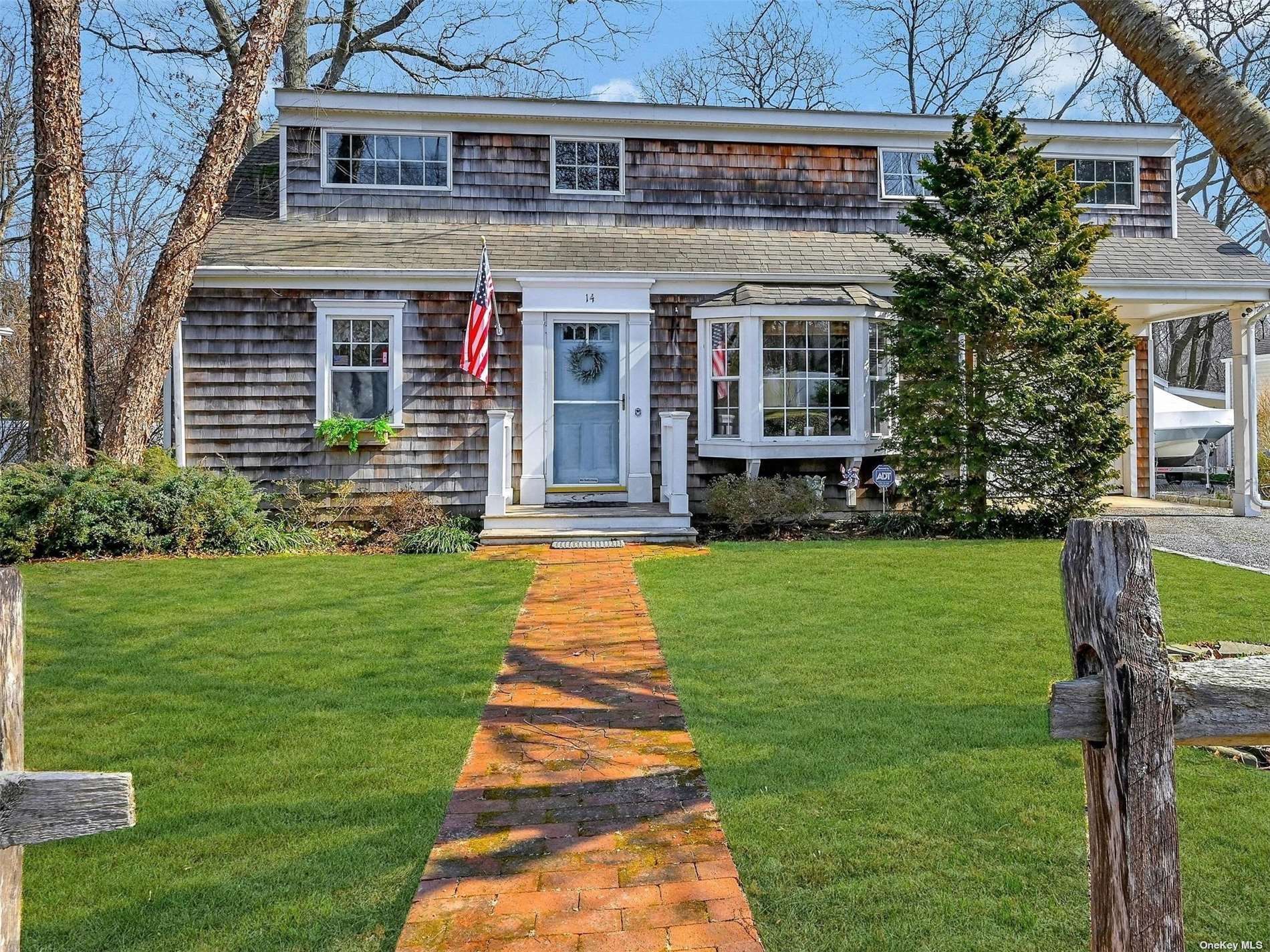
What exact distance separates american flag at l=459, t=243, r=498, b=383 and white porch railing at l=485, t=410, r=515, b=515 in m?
0.57

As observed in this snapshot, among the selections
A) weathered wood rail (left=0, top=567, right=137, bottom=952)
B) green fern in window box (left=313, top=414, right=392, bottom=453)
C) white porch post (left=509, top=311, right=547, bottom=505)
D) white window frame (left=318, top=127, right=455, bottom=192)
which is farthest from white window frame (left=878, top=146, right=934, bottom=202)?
weathered wood rail (left=0, top=567, right=137, bottom=952)

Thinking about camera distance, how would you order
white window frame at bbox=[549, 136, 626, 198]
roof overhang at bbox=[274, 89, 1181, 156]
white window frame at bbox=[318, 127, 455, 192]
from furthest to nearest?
white window frame at bbox=[549, 136, 626, 198] < white window frame at bbox=[318, 127, 455, 192] < roof overhang at bbox=[274, 89, 1181, 156]

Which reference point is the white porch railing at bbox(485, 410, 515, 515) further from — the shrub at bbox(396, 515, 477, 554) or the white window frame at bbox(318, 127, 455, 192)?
the white window frame at bbox(318, 127, 455, 192)

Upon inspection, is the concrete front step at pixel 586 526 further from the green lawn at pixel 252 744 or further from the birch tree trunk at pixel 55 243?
the birch tree trunk at pixel 55 243

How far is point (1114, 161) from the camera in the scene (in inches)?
530

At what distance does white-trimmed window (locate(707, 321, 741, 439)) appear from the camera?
1101 cm

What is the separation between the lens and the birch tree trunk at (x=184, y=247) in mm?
10086

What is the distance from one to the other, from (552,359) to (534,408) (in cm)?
68

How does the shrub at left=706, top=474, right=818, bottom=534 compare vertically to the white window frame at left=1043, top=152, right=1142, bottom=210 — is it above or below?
below

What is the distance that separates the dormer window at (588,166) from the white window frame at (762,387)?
288cm

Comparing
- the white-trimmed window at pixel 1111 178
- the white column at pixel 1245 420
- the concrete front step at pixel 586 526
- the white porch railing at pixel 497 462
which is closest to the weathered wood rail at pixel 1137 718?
the concrete front step at pixel 586 526

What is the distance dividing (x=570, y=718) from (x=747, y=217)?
9915mm

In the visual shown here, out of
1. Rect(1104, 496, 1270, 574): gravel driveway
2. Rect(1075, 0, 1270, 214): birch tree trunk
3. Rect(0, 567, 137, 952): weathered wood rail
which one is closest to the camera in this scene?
Rect(0, 567, 137, 952): weathered wood rail

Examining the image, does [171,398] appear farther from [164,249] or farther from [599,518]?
[599,518]
